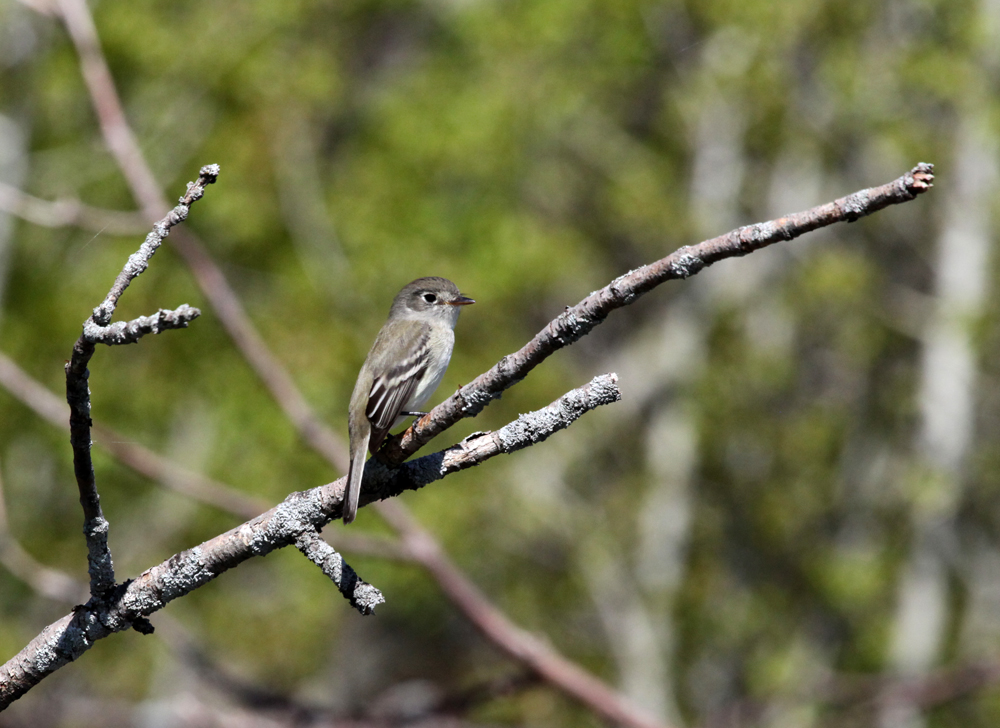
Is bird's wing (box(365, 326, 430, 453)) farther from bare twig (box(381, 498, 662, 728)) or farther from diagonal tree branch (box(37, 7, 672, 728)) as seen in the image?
diagonal tree branch (box(37, 7, 672, 728))

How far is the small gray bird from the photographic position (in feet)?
15.6

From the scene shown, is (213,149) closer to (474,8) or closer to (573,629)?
(474,8)

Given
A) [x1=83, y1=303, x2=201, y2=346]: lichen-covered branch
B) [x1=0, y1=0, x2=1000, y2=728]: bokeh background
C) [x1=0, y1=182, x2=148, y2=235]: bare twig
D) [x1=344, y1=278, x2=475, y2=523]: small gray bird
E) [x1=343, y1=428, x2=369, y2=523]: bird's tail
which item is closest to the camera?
[x1=83, y1=303, x2=201, y2=346]: lichen-covered branch

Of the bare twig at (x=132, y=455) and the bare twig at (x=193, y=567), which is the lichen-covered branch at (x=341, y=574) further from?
the bare twig at (x=132, y=455)

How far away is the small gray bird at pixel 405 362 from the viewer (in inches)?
187

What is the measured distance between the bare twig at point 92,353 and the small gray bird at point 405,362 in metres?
1.68

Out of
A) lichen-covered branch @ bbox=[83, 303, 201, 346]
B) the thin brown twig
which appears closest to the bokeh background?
the thin brown twig

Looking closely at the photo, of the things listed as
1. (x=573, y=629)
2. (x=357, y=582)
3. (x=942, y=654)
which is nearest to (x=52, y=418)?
(x=357, y=582)

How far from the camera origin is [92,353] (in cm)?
227

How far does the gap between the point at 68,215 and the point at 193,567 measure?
4.00 m

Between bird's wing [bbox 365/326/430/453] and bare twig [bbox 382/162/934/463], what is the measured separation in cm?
145

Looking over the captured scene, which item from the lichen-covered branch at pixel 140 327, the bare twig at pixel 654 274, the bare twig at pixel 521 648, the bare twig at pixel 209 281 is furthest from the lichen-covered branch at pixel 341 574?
the bare twig at pixel 209 281

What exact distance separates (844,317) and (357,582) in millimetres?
15249

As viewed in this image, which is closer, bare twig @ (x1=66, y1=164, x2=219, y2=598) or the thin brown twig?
bare twig @ (x1=66, y1=164, x2=219, y2=598)
